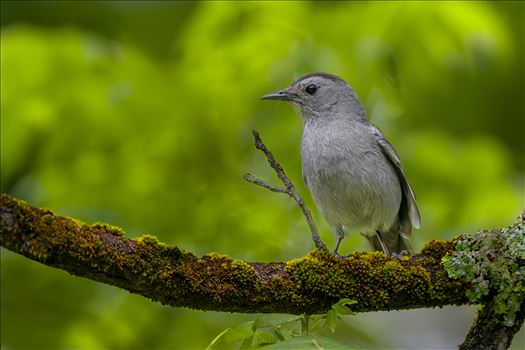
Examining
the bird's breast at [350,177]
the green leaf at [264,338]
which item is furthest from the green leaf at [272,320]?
the bird's breast at [350,177]

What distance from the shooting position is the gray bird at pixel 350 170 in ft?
20.0

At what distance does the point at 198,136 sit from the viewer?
646cm

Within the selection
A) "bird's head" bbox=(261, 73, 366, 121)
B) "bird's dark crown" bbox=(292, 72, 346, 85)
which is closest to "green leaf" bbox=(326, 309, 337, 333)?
"bird's head" bbox=(261, 73, 366, 121)

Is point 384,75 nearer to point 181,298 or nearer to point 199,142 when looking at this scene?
point 199,142

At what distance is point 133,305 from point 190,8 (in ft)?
11.0

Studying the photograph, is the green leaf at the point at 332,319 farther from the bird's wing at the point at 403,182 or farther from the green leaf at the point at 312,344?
the bird's wing at the point at 403,182

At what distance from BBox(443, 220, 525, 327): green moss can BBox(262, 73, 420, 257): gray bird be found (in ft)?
6.39

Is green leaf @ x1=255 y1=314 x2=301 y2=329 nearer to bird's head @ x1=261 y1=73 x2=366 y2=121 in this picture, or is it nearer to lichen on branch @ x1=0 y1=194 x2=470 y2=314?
lichen on branch @ x1=0 y1=194 x2=470 y2=314

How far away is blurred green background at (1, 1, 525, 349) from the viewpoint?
239 inches

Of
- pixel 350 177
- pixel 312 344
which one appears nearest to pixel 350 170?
pixel 350 177

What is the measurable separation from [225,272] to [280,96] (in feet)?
9.89

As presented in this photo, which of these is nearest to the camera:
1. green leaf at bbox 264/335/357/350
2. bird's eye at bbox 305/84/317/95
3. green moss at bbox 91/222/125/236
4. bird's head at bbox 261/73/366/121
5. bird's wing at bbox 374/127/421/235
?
green leaf at bbox 264/335/357/350

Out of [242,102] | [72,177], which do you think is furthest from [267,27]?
[72,177]

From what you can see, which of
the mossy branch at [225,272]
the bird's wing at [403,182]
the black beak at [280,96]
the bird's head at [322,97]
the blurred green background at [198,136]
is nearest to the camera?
the mossy branch at [225,272]
